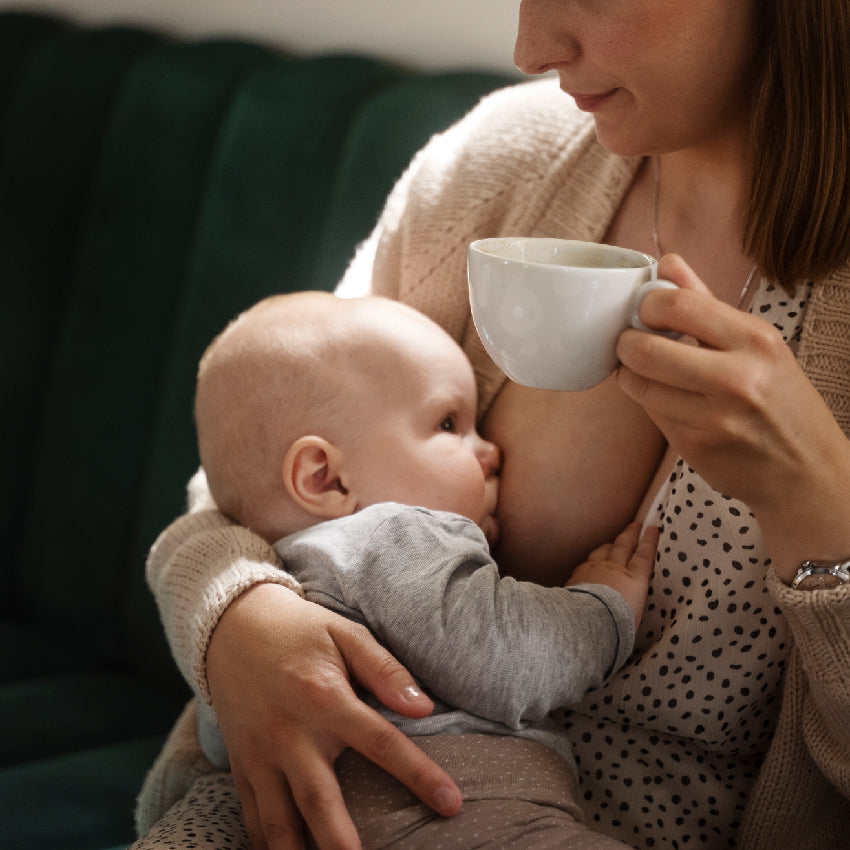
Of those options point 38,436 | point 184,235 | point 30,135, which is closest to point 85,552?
point 38,436

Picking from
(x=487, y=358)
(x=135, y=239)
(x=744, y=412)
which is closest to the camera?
(x=744, y=412)

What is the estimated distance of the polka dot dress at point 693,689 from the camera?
0.94 m

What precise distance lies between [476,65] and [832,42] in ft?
2.83

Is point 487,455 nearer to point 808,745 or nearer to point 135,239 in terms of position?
point 808,745

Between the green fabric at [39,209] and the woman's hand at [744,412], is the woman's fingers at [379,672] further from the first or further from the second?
the green fabric at [39,209]

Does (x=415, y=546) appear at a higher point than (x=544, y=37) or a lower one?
lower

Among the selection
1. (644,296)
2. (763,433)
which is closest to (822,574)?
(763,433)

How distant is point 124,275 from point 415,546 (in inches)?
38.8

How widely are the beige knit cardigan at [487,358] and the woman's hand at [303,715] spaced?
54mm

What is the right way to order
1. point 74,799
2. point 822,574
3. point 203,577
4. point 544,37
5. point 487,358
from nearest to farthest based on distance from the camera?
A: point 822,574
point 544,37
point 203,577
point 487,358
point 74,799

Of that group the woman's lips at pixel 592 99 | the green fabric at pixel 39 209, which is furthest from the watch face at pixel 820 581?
the green fabric at pixel 39 209

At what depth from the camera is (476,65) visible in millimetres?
1633

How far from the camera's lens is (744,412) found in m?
0.68

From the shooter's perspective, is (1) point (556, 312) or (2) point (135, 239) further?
(2) point (135, 239)
